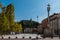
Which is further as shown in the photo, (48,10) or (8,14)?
(8,14)

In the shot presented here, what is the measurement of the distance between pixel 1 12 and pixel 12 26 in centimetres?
2438

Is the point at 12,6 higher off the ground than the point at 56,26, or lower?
higher

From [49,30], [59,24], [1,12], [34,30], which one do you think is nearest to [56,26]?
[59,24]

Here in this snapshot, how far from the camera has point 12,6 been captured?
67750 mm

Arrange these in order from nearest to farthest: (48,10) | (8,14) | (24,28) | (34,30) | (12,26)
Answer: (48,10)
(8,14)
(12,26)
(34,30)
(24,28)

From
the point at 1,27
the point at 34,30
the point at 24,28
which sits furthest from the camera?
the point at 24,28

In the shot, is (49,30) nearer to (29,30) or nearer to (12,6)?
(12,6)

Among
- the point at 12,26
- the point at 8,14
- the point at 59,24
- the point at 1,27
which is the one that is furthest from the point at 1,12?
the point at 59,24

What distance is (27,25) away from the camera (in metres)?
153

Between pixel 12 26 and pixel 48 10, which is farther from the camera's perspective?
pixel 12 26

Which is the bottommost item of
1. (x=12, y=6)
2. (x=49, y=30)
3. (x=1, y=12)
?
(x=49, y=30)

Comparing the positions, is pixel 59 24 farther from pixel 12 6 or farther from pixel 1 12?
pixel 1 12

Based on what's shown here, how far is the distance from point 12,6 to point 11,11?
6.51 ft

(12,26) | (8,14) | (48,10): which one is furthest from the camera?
(12,26)
